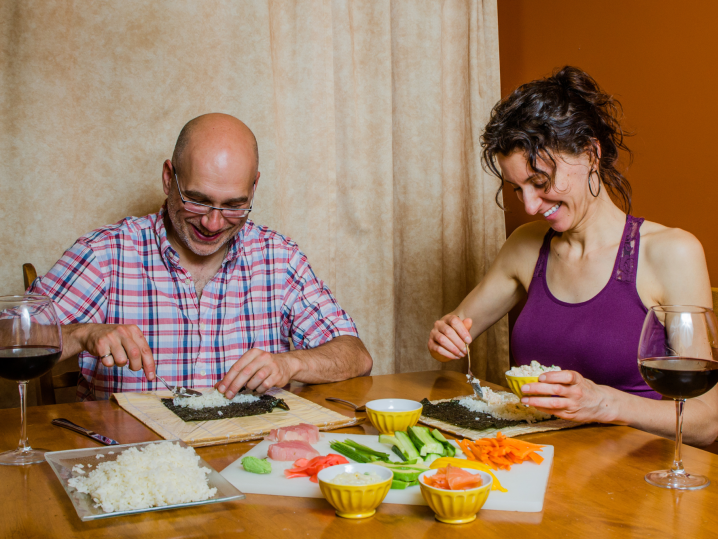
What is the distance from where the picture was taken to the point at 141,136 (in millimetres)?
2568

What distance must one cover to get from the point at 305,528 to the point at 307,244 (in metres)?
2.12

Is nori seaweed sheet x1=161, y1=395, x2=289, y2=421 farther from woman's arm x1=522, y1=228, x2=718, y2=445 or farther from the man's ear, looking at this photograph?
the man's ear

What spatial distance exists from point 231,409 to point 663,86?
1920 mm

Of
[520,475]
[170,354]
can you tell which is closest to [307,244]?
[170,354]

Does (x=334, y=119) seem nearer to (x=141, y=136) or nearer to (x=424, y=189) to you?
(x=424, y=189)

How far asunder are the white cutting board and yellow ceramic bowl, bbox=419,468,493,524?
0.06 meters

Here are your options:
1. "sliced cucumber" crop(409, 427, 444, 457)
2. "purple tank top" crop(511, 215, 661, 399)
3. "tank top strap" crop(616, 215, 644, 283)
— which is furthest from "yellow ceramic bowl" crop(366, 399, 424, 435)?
"tank top strap" crop(616, 215, 644, 283)

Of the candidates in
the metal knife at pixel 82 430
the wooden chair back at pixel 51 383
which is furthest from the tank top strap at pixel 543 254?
the wooden chair back at pixel 51 383

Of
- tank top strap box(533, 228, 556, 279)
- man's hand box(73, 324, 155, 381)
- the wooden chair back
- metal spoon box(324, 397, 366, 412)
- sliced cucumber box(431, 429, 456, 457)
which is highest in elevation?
tank top strap box(533, 228, 556, 279)

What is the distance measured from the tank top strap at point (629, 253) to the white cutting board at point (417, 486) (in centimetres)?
77

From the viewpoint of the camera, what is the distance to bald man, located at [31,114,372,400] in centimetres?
195

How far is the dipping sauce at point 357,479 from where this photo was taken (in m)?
0.86

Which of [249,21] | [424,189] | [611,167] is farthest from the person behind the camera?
[424,189]

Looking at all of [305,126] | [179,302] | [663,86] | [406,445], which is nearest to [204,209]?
[179,302]
